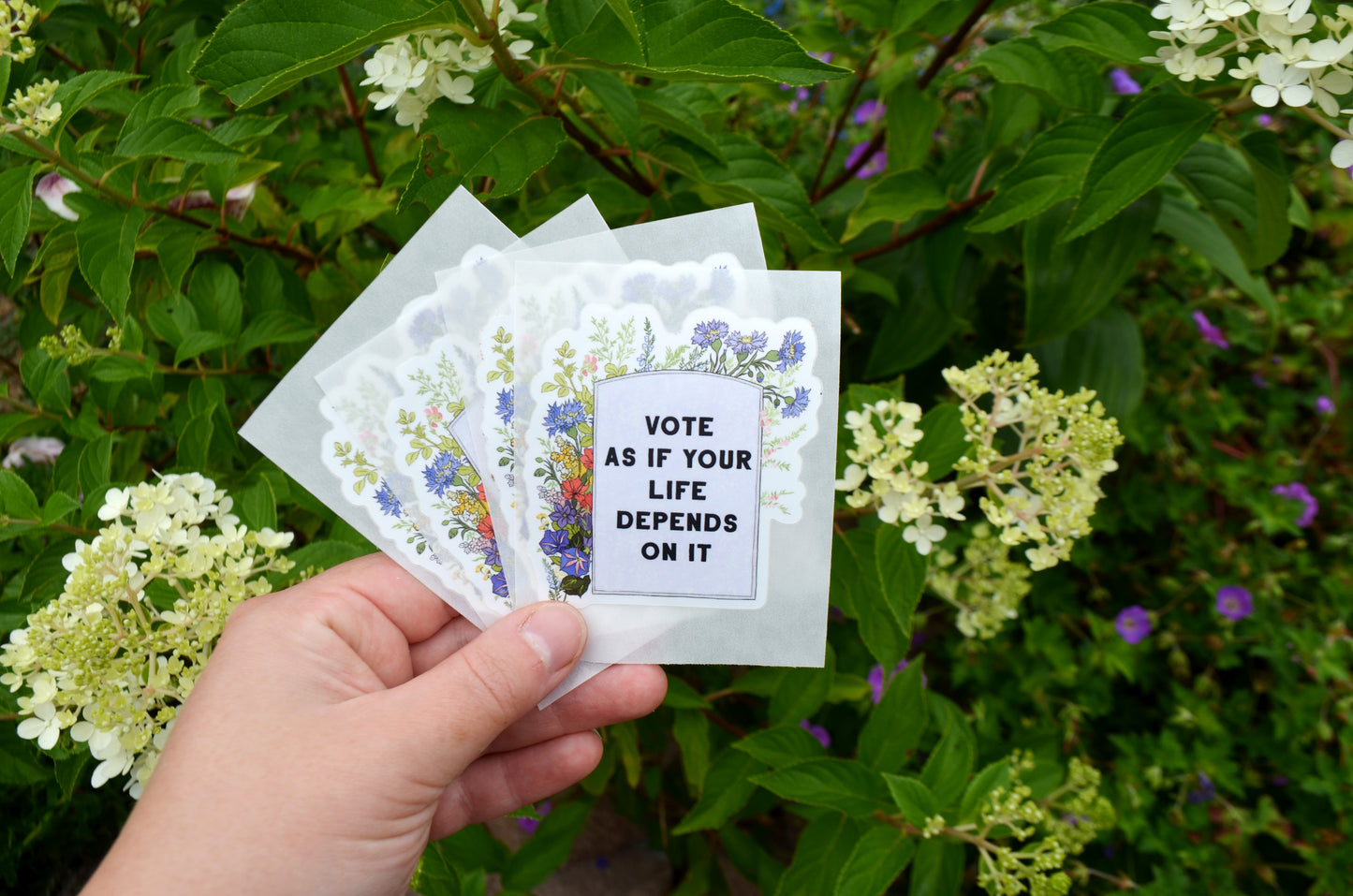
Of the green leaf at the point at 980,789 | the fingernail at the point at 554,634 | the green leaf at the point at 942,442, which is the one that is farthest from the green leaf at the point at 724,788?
the green leaf at the point at 942,442

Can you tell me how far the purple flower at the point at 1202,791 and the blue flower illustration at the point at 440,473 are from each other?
2201mm

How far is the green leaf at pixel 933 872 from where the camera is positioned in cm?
140

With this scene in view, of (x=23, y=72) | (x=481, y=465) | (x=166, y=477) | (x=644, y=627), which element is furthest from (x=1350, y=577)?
(x=23, y=72)

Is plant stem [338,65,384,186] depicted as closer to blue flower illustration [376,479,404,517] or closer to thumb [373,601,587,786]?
blue flower illustration [376,479,404,517]

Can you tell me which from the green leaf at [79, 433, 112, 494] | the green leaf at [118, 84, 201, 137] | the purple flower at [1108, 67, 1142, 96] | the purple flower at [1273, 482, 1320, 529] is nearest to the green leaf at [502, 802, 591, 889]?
the green leaf at [79, 433, 112, 494]

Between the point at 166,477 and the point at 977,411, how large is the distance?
126cm

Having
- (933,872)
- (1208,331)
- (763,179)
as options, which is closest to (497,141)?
(763,179)

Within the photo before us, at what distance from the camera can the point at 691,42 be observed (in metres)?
1.12

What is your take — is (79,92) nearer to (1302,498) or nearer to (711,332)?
(711,332)

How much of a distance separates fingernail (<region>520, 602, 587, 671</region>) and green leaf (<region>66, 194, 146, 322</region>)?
2.59ft

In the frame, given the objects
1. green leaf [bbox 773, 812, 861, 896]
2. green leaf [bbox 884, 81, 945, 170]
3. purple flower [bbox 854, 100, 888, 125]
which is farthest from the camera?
purple flower [bbox 854, 100, 888, 125]

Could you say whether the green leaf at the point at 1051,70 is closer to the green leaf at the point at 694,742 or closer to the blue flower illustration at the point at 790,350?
the blue flower illustration at the point at 790,350

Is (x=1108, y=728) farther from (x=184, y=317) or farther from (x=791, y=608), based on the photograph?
(x=184, y=317)

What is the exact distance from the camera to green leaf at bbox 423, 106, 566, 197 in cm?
113
